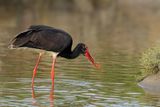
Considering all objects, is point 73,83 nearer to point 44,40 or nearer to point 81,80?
point 81,80

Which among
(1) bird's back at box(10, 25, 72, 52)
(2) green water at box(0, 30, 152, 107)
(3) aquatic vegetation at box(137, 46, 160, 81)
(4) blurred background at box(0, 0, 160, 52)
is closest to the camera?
(2) green water at box(0, 30, 152, 107)

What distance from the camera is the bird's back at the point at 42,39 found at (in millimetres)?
15453

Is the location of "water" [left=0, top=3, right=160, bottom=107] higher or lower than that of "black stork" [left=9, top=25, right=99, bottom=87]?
lower

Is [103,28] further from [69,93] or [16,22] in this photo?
[69,93]

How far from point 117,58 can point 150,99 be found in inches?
327

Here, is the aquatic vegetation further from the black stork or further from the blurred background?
the blurred background

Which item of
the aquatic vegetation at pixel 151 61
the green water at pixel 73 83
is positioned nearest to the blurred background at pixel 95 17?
the green water at pixel 73 83

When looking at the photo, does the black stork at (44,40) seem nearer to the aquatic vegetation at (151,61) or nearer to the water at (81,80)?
the water at (81,80)

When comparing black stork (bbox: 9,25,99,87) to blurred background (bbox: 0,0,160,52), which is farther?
blurred background (bbox: 0,0,160,52)

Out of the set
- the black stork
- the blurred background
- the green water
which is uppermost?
the blurred background

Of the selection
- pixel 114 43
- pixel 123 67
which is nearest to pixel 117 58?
pixel 123 67

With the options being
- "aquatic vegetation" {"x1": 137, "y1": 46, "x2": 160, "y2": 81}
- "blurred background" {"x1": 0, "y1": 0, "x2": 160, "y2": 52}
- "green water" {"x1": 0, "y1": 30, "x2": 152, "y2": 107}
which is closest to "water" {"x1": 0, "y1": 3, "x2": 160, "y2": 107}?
"green water" {"x1": 0, "y1": 30, "x2": 152, "y2": 107}

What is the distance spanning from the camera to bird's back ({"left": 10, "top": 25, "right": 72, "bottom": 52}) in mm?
15453

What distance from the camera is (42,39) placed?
15852 mm
